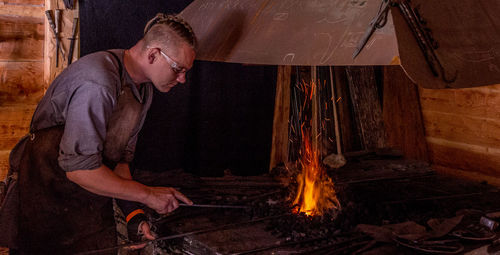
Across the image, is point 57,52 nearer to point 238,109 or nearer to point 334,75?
point 238,109

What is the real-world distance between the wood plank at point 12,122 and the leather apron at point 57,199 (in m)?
1.20

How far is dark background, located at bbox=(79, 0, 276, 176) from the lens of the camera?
371 cm

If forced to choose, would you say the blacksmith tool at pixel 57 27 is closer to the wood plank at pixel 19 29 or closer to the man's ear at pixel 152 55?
the wood plank at pixel 19 29

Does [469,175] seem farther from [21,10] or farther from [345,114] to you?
[21,10]

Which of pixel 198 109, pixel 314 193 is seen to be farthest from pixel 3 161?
pixel 314 193

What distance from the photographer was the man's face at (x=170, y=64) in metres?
2.41

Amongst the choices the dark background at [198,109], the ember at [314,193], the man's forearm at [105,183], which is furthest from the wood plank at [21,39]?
the ember at [314,193]

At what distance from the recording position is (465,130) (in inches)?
191

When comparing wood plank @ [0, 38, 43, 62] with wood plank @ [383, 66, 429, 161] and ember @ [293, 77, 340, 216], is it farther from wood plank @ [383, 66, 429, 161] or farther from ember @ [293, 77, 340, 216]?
wood plank @ [383, 66, 429, 161]

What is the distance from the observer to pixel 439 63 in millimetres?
2422

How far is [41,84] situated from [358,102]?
9.89 ft

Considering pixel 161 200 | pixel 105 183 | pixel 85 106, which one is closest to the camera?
pixel 85 106

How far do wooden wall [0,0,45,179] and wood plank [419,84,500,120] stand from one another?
11.9 feet

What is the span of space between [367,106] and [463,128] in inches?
36.4
